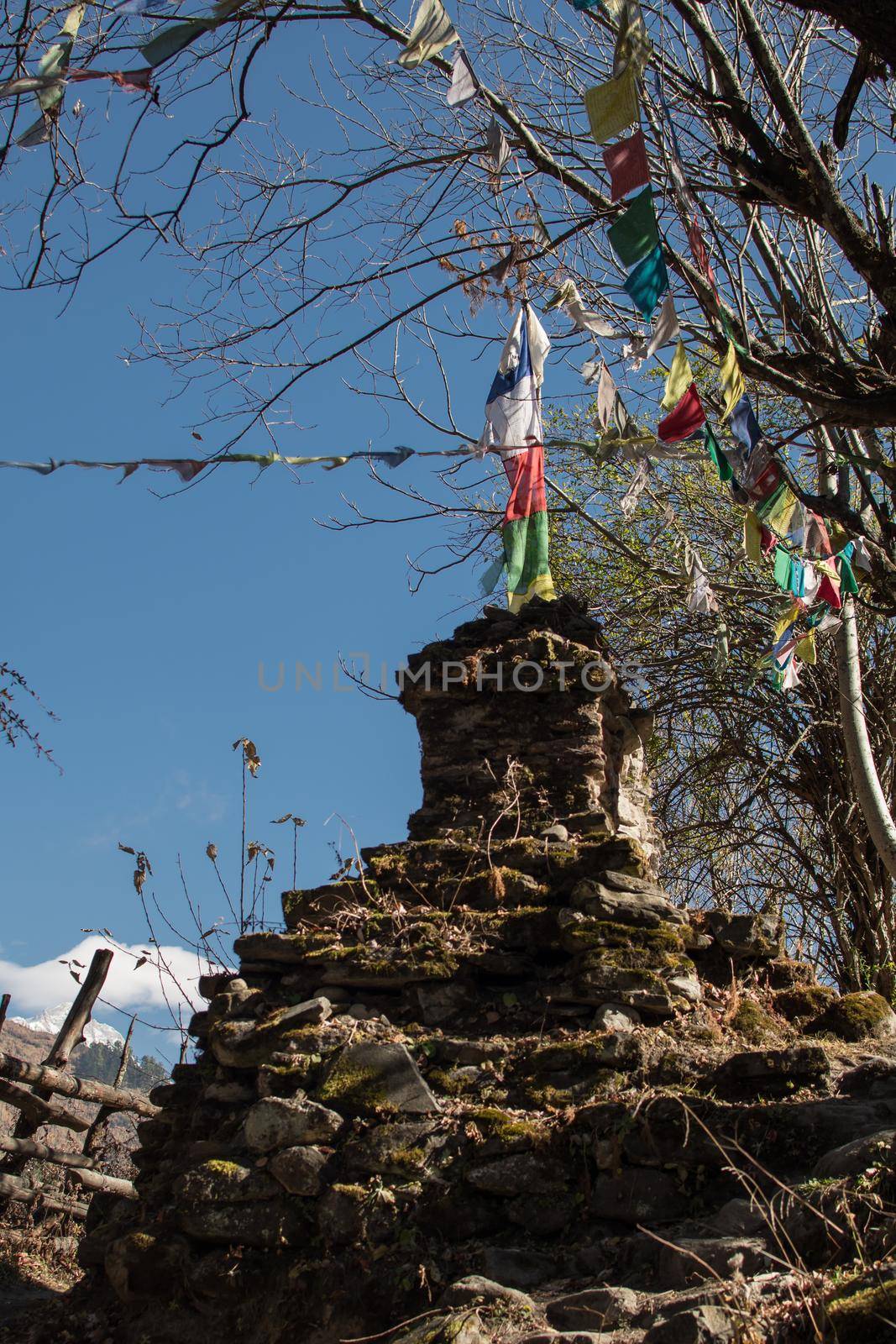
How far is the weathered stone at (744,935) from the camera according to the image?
556 cm

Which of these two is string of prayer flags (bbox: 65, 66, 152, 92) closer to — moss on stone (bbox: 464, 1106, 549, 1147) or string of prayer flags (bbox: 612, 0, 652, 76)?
string of prayer flags (bbox: 612, 0, 652, 76)

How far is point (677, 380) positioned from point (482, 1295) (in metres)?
4.07

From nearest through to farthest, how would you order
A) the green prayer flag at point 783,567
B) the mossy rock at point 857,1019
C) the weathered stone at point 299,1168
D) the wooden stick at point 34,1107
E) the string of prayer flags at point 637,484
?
the weathered stone at point 299,1168 → the mossy rock at point 857,1019 → the string of prayer flags at point 637,484 → the green prayer flag at point 783,567 → the wooden stick at point 34,1107

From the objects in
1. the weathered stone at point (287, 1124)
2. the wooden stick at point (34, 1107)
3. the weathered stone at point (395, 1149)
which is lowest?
the weathered stone at point (395, 1149)

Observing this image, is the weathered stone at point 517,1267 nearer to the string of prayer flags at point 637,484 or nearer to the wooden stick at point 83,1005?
the string of prayer flags at point 637,484

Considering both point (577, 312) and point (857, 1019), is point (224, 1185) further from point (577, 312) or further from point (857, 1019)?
point (577, 312)

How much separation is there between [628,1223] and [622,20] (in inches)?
175

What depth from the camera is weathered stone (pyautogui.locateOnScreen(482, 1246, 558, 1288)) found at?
3.69 metres

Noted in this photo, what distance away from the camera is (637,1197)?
393 cm

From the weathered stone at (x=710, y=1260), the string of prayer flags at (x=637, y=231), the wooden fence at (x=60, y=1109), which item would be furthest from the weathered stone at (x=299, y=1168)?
the string of prayer flags at (x=637, y=231)

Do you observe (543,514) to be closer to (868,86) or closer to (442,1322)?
(868,86)

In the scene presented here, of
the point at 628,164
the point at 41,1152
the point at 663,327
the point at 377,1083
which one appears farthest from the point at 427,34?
the point at 41,1152

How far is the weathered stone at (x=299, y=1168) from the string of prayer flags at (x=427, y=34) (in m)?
4.40

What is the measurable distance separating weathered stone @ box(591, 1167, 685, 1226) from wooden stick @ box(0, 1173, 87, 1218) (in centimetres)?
460
